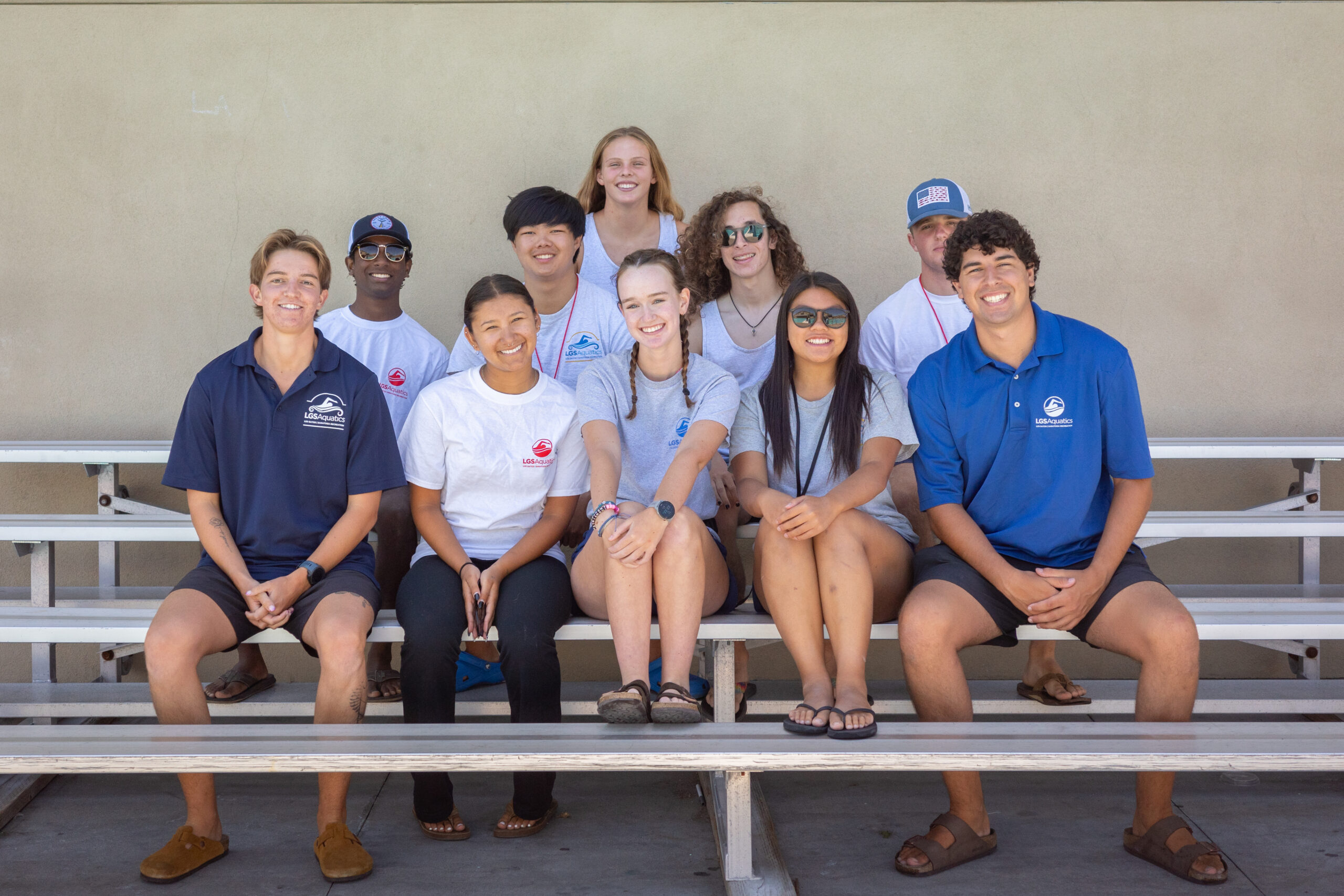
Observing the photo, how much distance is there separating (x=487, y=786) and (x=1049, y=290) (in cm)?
265

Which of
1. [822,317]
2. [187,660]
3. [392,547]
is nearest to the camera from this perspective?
[187,660]

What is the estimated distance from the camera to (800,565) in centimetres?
233

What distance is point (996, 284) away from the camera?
2416 mm

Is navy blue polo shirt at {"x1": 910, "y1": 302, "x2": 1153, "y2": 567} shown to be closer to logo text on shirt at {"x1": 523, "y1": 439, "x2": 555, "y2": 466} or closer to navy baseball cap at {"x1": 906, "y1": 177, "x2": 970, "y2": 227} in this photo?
navy baseball cap at {"x1": 906, "y1": 177, "x2": 970, "y2": 227}

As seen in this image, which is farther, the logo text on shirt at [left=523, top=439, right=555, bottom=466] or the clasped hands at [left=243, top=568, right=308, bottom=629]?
the logo text on shirt at [left=523, top=439, right=555, bottom=466]

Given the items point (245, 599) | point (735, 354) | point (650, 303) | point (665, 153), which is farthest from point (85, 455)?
point (665, 153)

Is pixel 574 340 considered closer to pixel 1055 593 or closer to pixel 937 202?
pixel 937 202

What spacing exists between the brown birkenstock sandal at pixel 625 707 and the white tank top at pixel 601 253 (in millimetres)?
1530

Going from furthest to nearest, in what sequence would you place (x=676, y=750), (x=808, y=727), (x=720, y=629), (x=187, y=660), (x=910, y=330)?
(x=910, y=330)
(x=720, y=629)
(x=187, y=660)
(x=808, y=727)
(x=676, y=750)

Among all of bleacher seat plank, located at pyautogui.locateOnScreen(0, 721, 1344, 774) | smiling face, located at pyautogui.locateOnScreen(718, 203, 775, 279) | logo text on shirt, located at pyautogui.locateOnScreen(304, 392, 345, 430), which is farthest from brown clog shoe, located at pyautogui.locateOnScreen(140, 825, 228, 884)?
smiling face, located at pyautogui.locateOnScreen(718, 203, 775, 279)

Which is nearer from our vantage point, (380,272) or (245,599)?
(245,599)

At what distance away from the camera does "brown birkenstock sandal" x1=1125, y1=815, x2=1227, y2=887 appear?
2281 mm

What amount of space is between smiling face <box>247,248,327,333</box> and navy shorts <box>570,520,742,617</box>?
2.97ft

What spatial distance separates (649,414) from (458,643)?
751 mm
